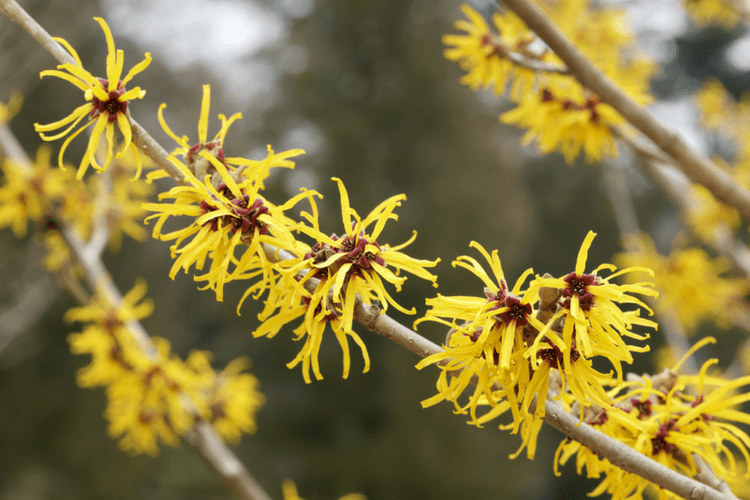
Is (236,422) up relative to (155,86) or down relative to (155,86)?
down

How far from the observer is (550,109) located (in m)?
1.33

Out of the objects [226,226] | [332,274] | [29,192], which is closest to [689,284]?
A: [332,274]

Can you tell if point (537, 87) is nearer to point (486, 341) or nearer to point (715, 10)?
point (486, 341)

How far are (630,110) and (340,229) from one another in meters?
5.34

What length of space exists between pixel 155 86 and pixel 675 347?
6.18 metres

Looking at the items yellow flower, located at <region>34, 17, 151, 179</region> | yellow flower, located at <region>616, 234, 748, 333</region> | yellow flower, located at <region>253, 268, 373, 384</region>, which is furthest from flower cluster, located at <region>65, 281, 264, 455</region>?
yellow flower, located at <region>616, 234, 748, 333</region>

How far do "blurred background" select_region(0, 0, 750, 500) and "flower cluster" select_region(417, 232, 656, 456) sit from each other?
4.05m

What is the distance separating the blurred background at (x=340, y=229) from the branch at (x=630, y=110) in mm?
3533

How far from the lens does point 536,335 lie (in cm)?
62

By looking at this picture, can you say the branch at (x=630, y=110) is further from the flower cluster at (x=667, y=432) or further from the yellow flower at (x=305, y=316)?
the yellow flower at (x=305, y=316)

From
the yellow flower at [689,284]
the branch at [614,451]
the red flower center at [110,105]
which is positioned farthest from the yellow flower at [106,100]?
the yellow flower at [689,284]

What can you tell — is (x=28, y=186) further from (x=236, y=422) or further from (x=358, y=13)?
(x=358, y=13)

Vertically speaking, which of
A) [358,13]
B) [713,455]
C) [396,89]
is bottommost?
[713,455]

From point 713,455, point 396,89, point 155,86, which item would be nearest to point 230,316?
point 155,86
